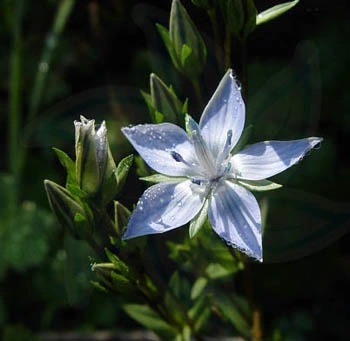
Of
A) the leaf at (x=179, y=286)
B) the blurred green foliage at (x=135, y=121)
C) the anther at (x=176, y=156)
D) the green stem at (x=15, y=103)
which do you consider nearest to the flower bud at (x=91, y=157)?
the anther at (x=176, y=156)

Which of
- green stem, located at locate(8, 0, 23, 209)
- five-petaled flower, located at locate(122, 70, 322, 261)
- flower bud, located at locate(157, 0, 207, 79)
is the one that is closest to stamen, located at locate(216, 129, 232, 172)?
five-petaled flower, located at locate(122, 70, 322, 261)

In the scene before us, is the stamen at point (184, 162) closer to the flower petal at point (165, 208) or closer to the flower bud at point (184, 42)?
the flower petal at point (165, 208)

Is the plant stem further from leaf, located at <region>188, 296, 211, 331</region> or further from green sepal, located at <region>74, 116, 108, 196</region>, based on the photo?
leaf, located at <region>188, 296, 211, 331</region>

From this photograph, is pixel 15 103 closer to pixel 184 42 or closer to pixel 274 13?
pixel 184 42

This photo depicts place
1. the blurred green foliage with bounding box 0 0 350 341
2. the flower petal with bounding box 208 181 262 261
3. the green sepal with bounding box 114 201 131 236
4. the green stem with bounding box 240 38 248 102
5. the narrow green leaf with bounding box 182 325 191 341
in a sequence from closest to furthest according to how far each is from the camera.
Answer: the flower petal with bounding box 208 181 262 261 → the green sepal with bounding box 114 201 131 236 → the green stem with bounding box 240 38 248 102 → the narrow green leaf with bounding box 182 325 191 341 → the blurred green foliage with bounding box 0 0 350 341

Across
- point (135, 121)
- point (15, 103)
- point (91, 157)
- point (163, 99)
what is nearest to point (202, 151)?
point (163, 99)

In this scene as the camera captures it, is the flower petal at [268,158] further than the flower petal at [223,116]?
No

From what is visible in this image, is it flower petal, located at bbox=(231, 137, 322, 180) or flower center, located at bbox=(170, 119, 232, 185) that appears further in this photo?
flower center, located at bbox=(170, 119, 232, 185)
